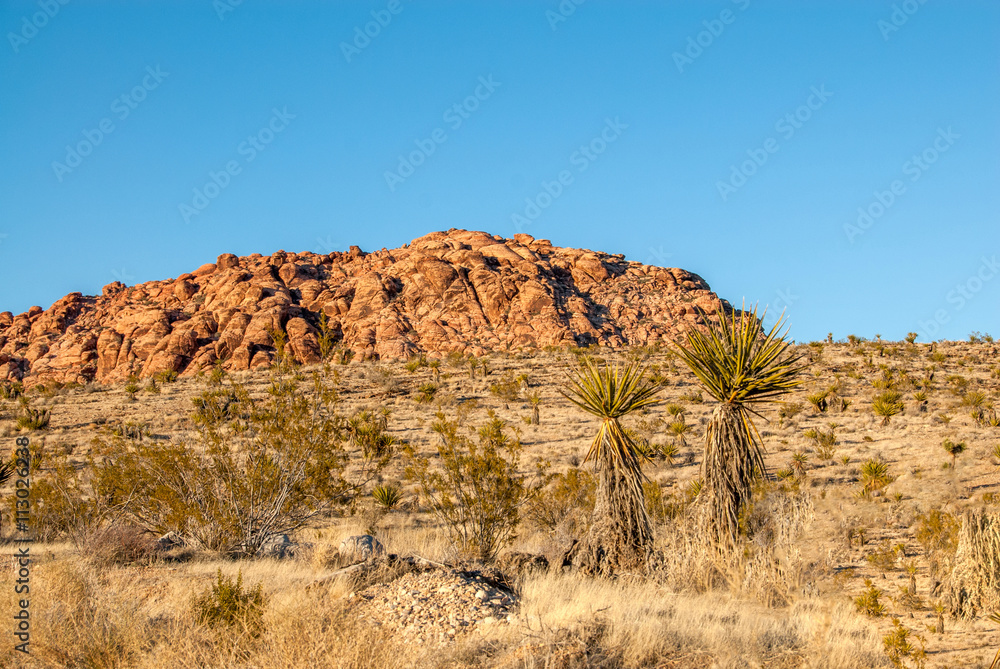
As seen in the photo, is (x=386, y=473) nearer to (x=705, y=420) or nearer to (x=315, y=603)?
(x=705, y=420)

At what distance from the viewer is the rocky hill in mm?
47188

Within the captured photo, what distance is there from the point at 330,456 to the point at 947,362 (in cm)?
3317

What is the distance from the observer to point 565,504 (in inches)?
587

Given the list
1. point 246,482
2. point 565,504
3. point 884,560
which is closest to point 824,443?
point 884,560

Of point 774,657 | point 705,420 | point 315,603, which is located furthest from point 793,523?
point 705,420

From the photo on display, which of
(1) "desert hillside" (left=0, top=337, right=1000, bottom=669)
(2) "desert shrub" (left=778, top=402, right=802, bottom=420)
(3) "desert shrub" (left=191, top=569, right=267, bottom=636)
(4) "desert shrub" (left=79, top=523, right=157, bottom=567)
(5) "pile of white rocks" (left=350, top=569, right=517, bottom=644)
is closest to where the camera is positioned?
(1) "desert hillside" (left=0, top=337, right=1000, bottom=669)

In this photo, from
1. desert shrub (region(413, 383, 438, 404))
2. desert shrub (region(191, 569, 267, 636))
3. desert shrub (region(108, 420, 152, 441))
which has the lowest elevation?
desert shrub (region(191, 569, 267, 636))

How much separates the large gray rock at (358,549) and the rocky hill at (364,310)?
112ft

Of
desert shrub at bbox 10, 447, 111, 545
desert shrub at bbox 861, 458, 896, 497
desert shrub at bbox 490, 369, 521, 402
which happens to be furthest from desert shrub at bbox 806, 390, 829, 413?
desert shrub at bbox 10, 447, 111, 545

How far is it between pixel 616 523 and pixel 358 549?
4034 millimetres

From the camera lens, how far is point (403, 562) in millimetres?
8625

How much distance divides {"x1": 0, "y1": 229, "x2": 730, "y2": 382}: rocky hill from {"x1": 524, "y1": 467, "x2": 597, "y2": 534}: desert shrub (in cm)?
3087

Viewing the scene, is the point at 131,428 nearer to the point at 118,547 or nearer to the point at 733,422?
the point at 118,547

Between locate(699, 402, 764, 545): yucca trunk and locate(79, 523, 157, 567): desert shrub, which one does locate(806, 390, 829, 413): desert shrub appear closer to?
locate(699, 402, 764, 545): yucca trunk
